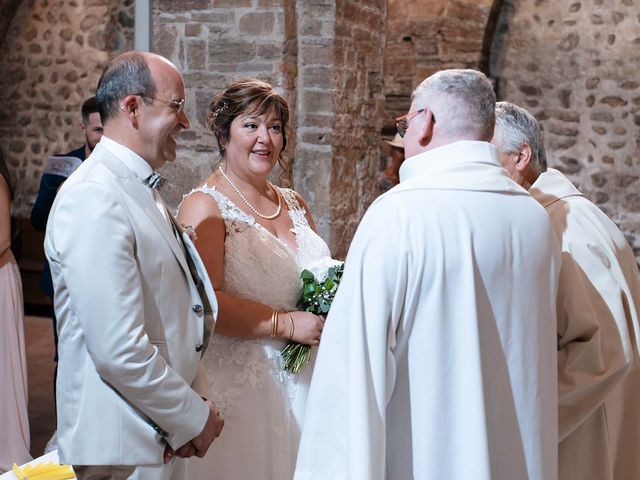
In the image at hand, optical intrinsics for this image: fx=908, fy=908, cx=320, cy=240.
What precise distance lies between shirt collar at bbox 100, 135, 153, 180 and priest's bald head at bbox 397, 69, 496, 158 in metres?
0.76

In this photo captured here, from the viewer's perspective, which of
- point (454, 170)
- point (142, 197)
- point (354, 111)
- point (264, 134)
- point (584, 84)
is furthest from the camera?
point (584, 84)

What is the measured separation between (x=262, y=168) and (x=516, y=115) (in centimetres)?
99

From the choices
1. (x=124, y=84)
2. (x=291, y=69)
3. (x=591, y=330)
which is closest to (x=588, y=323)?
(x=591, y=330)

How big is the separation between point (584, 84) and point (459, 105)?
286 inches

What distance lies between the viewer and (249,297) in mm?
3213

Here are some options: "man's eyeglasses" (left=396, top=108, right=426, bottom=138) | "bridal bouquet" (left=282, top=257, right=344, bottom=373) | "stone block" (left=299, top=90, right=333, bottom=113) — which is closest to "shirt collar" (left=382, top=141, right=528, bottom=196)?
"man's eyeglasses" (left=396, top=108, right=426, bottom=138)

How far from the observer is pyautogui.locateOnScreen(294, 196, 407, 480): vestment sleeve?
2033 mm

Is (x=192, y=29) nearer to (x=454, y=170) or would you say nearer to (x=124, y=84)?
(x=124, y=84)

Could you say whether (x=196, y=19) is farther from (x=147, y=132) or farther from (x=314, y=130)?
(x=147, y=132)

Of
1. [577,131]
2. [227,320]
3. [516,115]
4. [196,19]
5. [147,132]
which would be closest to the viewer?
[147,132]

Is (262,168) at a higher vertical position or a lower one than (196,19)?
lower

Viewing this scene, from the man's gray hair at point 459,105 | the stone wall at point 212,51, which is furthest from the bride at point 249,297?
the stone wall at point 212,51

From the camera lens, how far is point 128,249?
229cm

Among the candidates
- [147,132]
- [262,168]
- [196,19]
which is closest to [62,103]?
[196,19]
